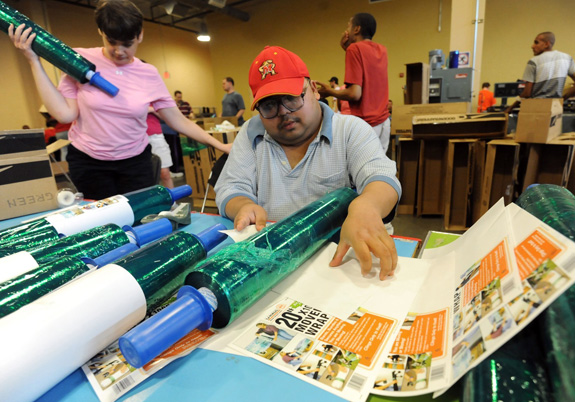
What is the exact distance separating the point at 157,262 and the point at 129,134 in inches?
44.6

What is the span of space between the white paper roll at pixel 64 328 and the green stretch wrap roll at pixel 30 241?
32 centimetres

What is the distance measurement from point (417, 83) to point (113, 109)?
2.96m

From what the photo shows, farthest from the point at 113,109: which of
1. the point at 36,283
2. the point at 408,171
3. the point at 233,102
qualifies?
the point at 233,102

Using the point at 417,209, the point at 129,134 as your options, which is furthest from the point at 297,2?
the point at 129,134

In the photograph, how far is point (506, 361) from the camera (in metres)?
0.34

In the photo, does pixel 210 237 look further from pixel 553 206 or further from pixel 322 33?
pixel 322 33

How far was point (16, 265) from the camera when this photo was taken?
21.2 inches

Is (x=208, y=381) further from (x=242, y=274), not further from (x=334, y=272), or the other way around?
A: (x=334, y=272)

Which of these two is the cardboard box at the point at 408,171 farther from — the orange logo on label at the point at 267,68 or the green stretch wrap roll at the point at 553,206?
the green stretch wrap roll at the point at 553,206

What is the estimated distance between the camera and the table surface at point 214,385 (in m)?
0.39

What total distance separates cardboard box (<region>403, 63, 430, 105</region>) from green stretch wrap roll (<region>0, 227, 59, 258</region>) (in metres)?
3.32

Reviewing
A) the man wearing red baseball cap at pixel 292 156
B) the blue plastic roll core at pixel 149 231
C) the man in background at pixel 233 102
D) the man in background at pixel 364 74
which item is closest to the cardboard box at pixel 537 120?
the man in background at pixel 364 74

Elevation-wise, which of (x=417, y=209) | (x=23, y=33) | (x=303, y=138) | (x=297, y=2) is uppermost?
(x=297, y=2)

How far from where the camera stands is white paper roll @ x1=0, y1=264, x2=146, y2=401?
35 centimetres
